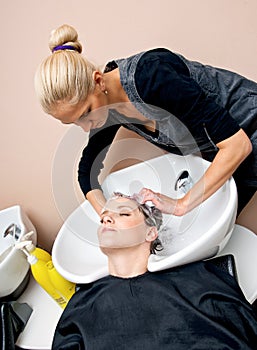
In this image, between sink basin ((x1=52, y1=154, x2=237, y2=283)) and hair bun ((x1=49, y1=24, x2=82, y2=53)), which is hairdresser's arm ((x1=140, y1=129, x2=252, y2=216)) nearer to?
sink basin ((x1=52, y1=154, x2=237, y2=283))

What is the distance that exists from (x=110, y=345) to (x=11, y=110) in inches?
→ 42.2

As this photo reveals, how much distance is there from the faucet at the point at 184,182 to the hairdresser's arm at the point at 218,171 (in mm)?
150

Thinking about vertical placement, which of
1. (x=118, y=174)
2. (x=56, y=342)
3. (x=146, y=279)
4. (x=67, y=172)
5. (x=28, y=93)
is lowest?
(x=56, y=342)

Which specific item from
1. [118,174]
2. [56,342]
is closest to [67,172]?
[118,174]

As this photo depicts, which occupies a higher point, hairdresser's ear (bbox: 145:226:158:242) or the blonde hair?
the blonde hair

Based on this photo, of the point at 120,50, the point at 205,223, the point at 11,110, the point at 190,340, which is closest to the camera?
the point at 190,340

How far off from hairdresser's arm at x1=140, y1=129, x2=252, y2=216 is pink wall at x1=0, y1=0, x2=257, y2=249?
388 mm

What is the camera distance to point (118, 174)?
4.85 ft

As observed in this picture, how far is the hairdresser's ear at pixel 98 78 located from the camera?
3.43 feet

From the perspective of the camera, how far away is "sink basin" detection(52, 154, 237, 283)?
1.23 m

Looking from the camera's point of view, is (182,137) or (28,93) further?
(28,93)

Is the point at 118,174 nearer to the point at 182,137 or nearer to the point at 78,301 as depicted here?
the point at 182,137

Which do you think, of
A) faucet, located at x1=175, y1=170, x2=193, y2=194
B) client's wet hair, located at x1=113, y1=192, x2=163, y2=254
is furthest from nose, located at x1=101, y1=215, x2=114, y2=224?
faucet, located at x1=175, y1=170, x2=193, y2=194

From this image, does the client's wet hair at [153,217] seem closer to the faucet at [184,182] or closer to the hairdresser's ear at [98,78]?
the faucet at [184,182]
